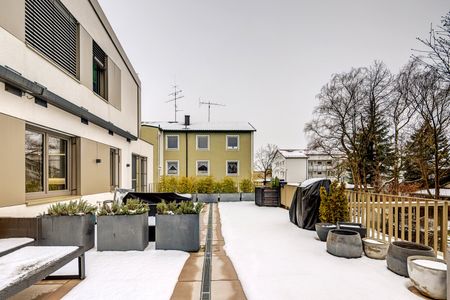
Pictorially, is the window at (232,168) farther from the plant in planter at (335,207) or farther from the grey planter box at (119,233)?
the grey planter box at (119,233)

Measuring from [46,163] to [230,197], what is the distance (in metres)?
9.33

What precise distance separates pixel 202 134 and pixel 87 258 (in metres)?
17.0

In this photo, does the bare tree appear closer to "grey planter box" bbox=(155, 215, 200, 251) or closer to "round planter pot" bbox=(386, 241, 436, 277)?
"grey planter box" bbox=(155, 215, 200, 251)

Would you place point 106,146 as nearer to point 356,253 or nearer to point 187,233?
point 187,233

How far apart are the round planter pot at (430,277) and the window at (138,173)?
31.2 feet

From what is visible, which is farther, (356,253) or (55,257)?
(356,253)

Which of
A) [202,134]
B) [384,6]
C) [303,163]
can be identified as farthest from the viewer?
[303,163]

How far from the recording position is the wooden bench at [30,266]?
2.16 meters

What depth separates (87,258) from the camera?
13.1ft

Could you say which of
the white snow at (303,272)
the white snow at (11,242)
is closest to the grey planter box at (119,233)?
the white snow at (11,242)

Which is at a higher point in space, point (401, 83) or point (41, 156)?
point (401, 83)

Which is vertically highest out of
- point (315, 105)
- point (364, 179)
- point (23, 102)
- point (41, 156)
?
point (315, 105)

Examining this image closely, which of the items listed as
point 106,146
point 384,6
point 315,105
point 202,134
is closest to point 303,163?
point 315,105

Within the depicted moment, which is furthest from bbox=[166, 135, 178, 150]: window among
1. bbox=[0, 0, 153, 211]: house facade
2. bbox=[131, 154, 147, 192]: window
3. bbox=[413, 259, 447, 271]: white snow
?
bbox=[413, 259, 447, 271]: white snow
